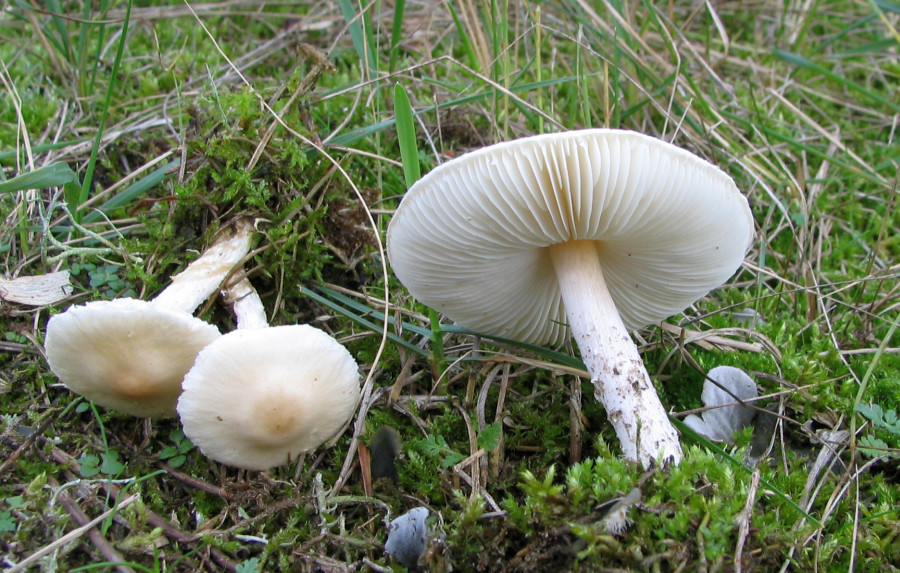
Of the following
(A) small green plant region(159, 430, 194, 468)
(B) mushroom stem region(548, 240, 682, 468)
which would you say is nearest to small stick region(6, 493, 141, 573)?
(A) small green plant region(159, 430, 194, 468)

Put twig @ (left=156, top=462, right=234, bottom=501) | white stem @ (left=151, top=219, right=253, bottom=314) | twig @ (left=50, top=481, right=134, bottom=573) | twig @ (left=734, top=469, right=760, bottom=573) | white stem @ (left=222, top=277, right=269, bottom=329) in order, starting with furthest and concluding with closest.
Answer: white stem @ (left=222, top=277, right=269, bottom=329) → white stem @ (left=151, top=219, right=253, bottom=314) → twig @ (left=156, top=462, right=234, bottom=501) → twig @ (left=50, top=481, right=134, bottom=573) → twig @ (left=734, top=469, right=760, bottom=573)

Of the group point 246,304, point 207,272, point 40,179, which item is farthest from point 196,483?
point 40,179

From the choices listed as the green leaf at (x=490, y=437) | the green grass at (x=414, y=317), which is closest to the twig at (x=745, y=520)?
the green grass at (x=414, y=317)

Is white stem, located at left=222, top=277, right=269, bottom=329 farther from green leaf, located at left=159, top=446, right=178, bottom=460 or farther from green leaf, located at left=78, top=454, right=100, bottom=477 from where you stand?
green leaf, located at left=78, top=454, right=100, bottom=477

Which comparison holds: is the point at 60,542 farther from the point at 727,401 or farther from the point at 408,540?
the point at 727,401

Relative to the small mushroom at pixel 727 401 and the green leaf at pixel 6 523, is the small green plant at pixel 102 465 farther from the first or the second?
the small mushroom at pixel 727 401

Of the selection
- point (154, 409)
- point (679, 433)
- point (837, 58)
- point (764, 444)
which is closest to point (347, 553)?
point (154, 409)

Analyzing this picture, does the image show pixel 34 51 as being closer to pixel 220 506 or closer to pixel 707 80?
pixel 220 506
